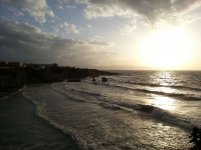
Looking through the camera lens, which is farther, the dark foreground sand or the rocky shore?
the rocky shore

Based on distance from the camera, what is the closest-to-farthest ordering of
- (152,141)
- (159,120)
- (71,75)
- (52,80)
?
1. (152,141)
2. (159,120)
3. (52,80)
4. (71,75)

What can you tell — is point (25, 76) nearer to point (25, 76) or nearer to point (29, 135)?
point (25, 76)

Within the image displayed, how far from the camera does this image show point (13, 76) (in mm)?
53844

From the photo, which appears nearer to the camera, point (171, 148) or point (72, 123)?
point (171, 148)

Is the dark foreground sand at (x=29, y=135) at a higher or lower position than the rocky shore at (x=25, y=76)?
lower

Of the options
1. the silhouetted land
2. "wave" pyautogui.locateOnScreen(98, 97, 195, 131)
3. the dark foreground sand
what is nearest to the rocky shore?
the silhouetted land

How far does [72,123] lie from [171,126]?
23.3ft

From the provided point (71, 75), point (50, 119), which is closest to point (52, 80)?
point (71, 75)

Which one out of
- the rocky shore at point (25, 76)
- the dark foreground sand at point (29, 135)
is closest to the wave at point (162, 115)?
the dark foreground sand at point (29, 135)

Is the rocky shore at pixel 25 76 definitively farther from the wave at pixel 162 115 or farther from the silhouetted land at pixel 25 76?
the wave at pixel 162 115

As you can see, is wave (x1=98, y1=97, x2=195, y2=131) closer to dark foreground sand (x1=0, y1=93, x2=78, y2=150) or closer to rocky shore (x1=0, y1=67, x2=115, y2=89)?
dark foreground sand (x1=0, y1=93, x2=78, y2=150)

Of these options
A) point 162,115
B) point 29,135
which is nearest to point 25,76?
point 162,115

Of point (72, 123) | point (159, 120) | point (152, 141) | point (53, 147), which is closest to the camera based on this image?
point (53, 147)

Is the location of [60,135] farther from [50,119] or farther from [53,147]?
[50,119]
